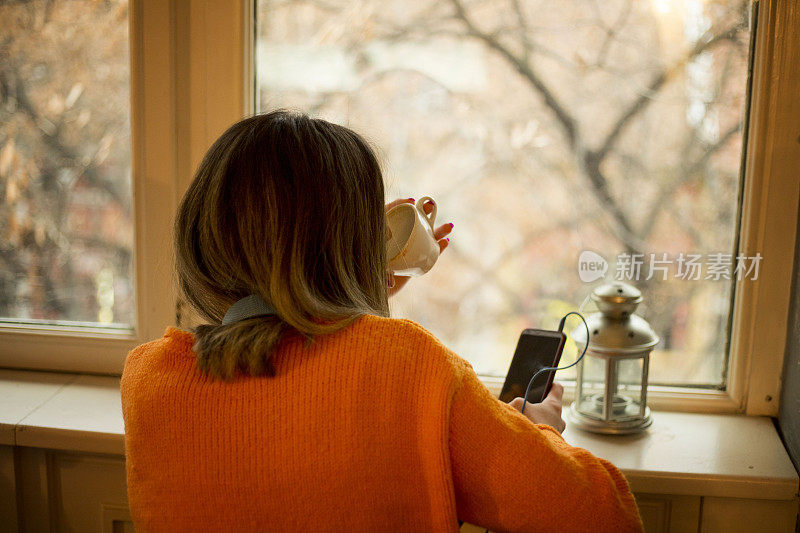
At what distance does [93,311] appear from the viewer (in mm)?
1437

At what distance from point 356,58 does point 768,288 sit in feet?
2.83

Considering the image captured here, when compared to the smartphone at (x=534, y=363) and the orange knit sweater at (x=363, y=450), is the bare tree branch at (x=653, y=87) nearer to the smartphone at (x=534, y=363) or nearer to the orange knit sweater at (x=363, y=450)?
the smartphone at (x=534, y=363)

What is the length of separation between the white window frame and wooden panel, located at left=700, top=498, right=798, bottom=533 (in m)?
0.23

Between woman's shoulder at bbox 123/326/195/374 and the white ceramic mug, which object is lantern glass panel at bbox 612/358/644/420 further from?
woman's shoulder at bbox 123/326/195/374

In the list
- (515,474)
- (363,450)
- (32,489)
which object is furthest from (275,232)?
(32,489)

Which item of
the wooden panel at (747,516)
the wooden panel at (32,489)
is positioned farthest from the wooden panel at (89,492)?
the wooden panel at (747,516)

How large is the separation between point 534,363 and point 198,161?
0.76 metres

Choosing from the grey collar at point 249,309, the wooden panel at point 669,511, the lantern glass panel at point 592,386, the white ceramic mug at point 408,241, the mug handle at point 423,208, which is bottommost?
the wooden panel at point 669,511

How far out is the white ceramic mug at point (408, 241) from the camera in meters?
0.93

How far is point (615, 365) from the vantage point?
116cm

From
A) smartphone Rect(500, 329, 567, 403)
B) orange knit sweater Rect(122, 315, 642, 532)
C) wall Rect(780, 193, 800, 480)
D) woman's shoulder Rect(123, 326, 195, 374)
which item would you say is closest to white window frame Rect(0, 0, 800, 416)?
wall Rect(780, 193, 800, 480)

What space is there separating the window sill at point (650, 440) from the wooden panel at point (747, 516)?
4cm

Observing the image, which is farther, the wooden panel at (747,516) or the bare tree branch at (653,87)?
the bare tree branch at (653,87)

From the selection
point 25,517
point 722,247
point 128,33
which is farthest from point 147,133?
point 722,247
